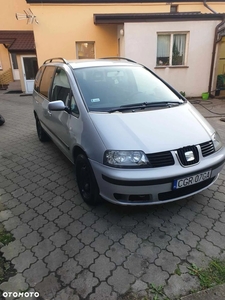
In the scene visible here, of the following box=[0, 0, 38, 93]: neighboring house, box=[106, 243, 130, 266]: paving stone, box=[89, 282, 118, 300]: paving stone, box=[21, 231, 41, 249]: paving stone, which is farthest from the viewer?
box=[0, 0, 38, 93]: neighboring house

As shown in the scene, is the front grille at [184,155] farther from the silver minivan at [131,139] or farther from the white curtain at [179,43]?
the white curtain at [179,43]

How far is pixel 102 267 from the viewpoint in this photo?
209cm

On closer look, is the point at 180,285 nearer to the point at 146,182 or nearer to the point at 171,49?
the point at 146,182

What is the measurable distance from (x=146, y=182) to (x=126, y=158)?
0.30 m

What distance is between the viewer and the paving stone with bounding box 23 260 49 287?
198 cm

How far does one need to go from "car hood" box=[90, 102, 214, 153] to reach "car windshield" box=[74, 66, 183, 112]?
0.76 feet

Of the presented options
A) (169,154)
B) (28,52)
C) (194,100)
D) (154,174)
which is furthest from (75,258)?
(28,52)

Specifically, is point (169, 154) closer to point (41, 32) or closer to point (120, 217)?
point (120, 217)

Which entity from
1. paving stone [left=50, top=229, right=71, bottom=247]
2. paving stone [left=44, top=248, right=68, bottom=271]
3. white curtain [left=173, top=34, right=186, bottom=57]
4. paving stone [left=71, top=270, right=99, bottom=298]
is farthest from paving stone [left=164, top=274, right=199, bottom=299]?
white curtain [left=173, top=34, right=186, bottom=57]

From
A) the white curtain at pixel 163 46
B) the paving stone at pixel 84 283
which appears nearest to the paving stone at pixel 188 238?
the paving stone at pixel 84 283

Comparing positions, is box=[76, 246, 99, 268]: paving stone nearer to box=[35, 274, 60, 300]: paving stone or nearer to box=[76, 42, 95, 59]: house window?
box=[35, 274, 60, 300]: paving stone

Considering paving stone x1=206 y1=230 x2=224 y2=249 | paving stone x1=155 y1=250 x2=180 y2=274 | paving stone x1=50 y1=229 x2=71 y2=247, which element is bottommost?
A: paving stone x1=50 y1=229 x2=71 y2=247

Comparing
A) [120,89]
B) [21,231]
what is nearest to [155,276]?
[21,231]

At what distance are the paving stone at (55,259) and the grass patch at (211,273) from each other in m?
1.17
